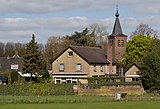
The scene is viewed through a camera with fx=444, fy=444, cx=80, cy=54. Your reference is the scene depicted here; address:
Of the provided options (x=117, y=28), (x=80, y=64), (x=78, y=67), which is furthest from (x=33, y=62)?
(x=117, y=28)

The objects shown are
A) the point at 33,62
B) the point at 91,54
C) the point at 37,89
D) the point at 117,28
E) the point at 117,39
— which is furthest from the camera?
the point at 117,28

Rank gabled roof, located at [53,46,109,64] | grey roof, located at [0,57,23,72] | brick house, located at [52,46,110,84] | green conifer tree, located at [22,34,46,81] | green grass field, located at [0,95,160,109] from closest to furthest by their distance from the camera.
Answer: green grass field, located at [0,95,160,109]
green conifer tree, located at [22,34,46,81]
brick house, located at [52,46,110,84]
gabled roof, located at [53,46,109,64]
grey roof, located at [0,57,23,72]

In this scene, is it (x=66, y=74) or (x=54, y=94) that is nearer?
(x=54, y=94)

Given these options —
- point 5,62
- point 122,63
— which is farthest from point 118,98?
point 5,62

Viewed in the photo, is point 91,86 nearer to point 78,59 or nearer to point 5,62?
point 78,59

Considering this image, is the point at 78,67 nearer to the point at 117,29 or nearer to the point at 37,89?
the point at 37,89

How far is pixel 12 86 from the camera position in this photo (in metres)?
67.9

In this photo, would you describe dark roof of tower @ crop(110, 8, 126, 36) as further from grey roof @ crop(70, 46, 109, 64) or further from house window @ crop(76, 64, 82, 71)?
house window @ crop(76, 64, 82, 71)

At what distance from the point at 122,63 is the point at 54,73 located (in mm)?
16714

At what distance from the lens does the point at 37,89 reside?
6844cm

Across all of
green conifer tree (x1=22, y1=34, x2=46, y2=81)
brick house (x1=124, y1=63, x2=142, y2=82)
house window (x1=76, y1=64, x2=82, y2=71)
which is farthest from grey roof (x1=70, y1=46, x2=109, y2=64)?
green conifer tree (x1=22, y1=34, x2=46, y2=81)

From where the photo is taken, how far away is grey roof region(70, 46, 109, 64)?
3511 inches

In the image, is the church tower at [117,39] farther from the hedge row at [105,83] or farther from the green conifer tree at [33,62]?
the hedge row at [105,83]

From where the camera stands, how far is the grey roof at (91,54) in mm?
89188
